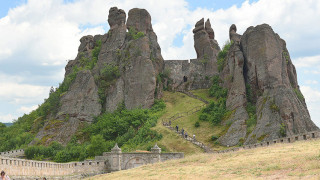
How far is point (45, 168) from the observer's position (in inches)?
1671

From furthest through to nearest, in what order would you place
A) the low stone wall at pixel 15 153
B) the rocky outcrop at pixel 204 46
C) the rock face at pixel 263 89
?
1. the rocky outcrop at pixel 204 46
2. the low stone wall at pixel 15 153
3. the rock face at pixel 263 89

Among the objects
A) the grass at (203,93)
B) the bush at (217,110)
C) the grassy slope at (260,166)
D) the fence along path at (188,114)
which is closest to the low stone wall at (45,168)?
the grassy slope at (260,166)

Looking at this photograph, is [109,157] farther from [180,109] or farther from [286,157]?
[286,157]

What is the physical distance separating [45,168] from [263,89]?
93.9ft

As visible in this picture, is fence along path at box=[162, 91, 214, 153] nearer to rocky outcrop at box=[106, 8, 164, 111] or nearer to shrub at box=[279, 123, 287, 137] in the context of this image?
rocky outcrop at box=[106, 8, 164, 111]

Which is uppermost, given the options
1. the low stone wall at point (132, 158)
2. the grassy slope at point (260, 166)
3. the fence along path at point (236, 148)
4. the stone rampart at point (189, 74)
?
the stone rampart at point (189, 74)

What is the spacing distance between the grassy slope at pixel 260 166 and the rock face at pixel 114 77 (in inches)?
1262

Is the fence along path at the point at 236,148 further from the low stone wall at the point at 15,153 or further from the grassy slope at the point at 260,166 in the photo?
the low stone wall at the point at 15,153

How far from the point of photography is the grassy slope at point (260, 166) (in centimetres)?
2584

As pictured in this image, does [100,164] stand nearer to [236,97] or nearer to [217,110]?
[217,110]

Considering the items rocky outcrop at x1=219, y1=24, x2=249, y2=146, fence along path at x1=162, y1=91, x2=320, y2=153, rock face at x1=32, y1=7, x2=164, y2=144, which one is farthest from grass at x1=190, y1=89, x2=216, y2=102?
rock face at x1=32, y1=7, x2=164, y2=144

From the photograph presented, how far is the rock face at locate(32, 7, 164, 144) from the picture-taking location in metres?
68.2

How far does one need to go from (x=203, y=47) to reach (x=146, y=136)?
30.6 meters

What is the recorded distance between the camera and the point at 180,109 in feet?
221
